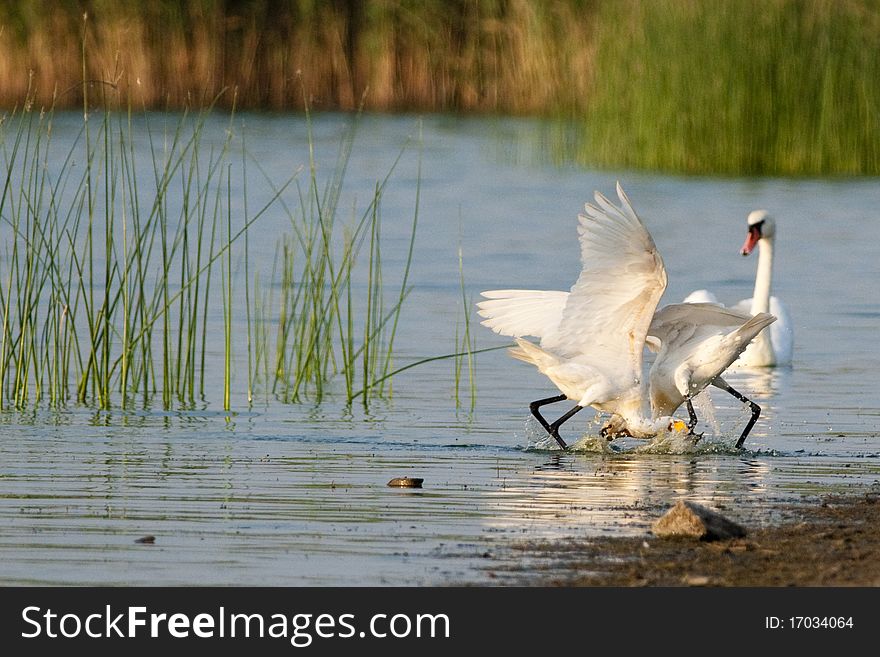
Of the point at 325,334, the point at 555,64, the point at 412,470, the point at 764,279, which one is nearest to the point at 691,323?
the point at 412,470

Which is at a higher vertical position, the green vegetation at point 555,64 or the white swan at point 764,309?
the green vegetation at point 555,64

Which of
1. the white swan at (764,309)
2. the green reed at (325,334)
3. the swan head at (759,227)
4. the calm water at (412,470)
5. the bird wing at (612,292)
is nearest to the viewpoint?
the calm water at (412,470)

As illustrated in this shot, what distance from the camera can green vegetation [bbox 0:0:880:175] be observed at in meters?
19.8

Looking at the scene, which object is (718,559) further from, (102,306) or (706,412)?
(102,306)

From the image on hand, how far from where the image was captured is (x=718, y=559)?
5359mm

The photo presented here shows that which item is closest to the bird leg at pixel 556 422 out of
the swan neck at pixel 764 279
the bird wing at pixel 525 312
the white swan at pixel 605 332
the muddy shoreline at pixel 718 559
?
the white swan at pixel 605 332

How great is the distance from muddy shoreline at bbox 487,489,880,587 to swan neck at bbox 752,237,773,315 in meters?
5.63

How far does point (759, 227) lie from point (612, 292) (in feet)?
14.8

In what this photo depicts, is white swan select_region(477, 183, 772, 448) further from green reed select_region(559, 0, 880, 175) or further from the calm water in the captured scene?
green reed select_region(559, 0, 880, 175)

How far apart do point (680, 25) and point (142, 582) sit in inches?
622

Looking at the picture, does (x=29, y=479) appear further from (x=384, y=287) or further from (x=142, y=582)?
(x=384, y=287)

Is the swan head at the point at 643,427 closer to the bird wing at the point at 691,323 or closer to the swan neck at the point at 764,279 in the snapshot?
the bird wing at the point at 691,323

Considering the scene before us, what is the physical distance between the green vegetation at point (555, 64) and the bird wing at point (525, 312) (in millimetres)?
11526

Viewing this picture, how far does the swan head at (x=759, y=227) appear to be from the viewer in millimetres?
11953
